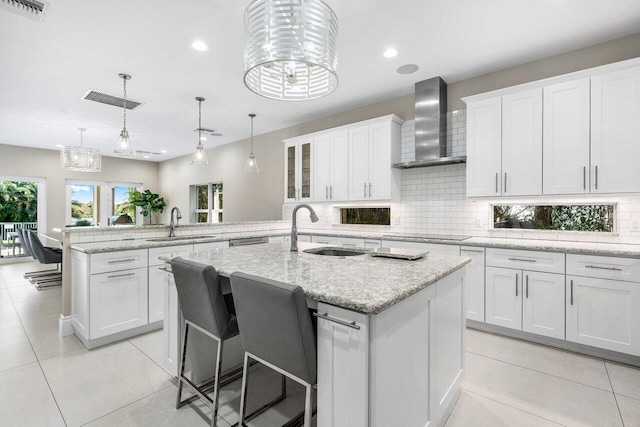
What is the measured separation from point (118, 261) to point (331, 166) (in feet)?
9.71

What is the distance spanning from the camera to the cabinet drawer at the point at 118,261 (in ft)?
9.12

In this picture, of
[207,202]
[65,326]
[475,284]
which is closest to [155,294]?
[65,326]

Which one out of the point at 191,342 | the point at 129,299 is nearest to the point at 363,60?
the point at 191,342

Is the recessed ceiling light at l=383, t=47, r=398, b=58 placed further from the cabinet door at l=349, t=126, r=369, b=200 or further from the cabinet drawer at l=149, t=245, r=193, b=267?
the cabinet drawer at l=149, t=245, r=193, b=267

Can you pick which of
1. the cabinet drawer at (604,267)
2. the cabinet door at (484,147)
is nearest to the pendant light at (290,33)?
the cabinet door at (484,147)

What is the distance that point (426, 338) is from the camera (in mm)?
1503

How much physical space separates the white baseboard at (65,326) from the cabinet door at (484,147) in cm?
443

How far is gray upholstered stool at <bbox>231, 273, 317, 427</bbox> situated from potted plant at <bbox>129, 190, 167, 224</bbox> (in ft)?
28.2

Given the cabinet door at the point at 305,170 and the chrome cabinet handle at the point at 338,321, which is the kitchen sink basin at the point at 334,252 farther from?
the cabinet door at the point at 305,170

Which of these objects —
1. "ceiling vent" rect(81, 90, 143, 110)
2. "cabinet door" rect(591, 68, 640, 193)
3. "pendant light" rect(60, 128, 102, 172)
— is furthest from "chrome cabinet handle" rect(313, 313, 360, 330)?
"pendant light" rect(60, 128, 102, 172)

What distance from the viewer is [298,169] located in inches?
201

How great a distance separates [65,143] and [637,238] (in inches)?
Answer: 375

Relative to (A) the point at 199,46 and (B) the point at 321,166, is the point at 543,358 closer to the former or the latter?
(B) the point at 321,166

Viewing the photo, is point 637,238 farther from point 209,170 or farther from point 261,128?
point 209,170
